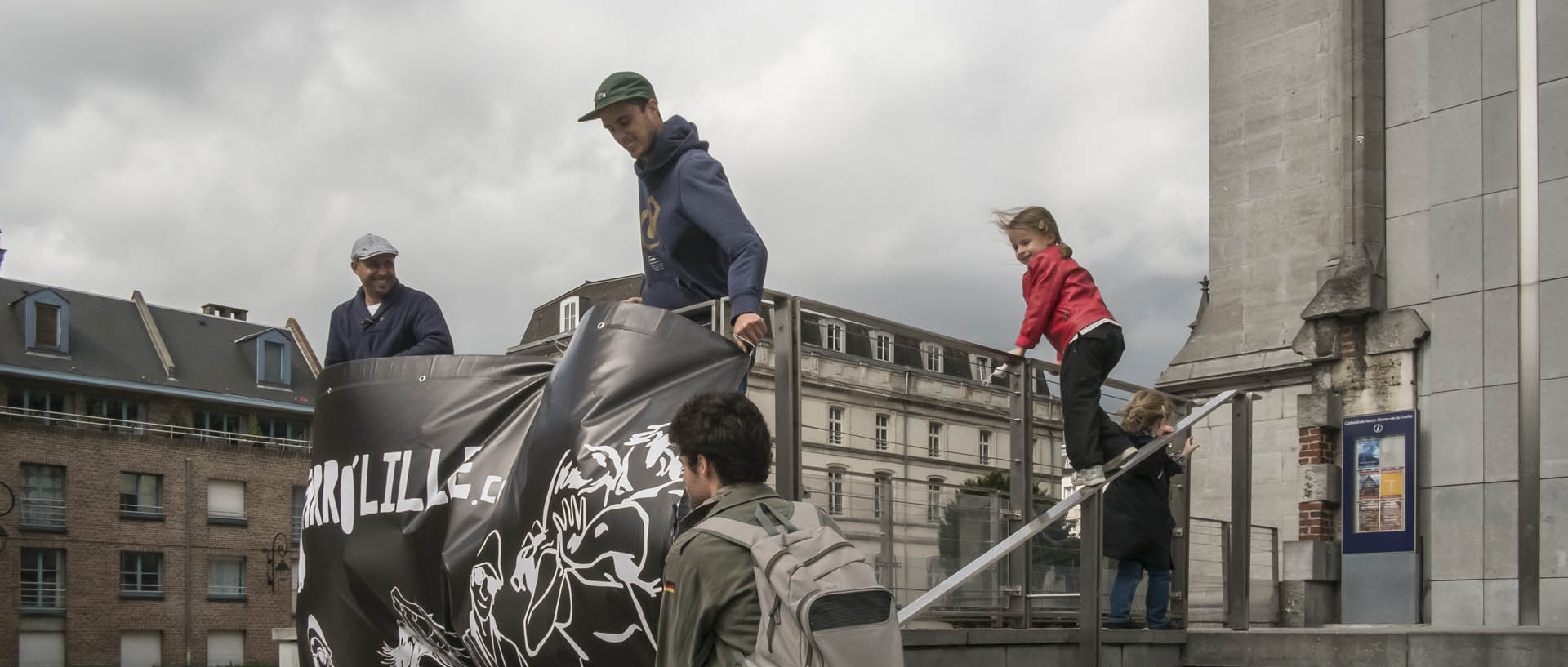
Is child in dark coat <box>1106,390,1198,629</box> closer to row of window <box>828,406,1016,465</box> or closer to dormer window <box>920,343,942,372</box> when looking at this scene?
row of window <box>828,406,1016,465</box>

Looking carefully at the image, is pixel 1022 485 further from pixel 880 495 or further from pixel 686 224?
pixel 686 224

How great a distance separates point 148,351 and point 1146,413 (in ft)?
191

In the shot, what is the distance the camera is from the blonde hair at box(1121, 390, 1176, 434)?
24.8ft

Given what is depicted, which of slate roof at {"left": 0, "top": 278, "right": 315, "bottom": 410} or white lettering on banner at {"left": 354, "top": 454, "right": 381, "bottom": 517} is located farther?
slate roof at {"left": 0, "top": 278, "right": 315, "bottom": 410}

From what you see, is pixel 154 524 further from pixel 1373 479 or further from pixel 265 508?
pixel 1373 479

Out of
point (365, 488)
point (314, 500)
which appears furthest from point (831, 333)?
point (314, 500)

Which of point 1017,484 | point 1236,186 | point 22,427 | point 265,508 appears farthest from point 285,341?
point 1017,484

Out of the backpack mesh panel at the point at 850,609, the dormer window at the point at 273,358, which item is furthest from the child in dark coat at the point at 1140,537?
the dormer window at the point at 273,358

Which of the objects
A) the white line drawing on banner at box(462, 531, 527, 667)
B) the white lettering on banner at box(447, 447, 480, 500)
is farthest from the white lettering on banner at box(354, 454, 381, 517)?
the white line drawing on banner at box(462, 531, 527, 667)

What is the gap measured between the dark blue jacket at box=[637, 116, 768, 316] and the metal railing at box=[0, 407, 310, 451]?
5241 centimetres

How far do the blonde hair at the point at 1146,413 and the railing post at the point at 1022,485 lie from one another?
3.79 ft

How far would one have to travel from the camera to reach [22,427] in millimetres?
50844

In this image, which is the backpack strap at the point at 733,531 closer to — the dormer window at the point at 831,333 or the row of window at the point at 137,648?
the dormer window at the point at 831,333

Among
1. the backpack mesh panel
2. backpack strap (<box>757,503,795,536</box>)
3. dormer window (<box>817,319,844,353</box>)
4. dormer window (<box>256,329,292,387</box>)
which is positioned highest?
dormer window (<box>256,329,292,387</box>)
